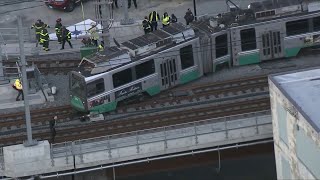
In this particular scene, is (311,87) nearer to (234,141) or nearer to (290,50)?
(234,141)

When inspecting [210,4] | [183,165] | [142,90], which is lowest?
[183,165]

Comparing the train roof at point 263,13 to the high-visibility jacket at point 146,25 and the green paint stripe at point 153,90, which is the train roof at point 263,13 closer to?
the green paint stripe at point 153,90

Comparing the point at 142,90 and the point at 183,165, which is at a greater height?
the point at 142,90

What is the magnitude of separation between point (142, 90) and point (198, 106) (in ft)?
7.95

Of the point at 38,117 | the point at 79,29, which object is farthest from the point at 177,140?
the point at 79,29

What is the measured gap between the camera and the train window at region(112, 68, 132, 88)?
113 ft

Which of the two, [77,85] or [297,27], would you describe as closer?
[77,85]

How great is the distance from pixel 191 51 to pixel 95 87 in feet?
15.3

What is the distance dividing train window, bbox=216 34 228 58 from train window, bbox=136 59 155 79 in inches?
133

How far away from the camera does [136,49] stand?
35.2 m

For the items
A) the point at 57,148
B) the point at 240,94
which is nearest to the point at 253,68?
the point at 240,94

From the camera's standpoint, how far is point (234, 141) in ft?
102

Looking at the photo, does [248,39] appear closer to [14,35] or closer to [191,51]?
[191,51]

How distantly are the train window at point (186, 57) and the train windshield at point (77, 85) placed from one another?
178 inches
